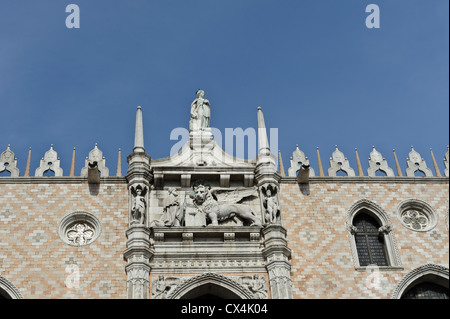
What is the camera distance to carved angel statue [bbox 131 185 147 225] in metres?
21.8

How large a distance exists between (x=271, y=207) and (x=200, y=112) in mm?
4127

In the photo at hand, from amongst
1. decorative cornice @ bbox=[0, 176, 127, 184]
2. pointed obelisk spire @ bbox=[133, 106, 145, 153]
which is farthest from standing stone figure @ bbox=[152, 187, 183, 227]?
pointed obelisk spire @ bbox=[133, 106, 145, 153]

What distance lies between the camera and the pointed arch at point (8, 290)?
20.6 meters

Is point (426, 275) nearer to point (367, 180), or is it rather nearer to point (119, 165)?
point (367, 180)

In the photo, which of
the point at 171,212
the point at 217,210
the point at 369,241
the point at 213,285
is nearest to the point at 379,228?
the point at 369,241

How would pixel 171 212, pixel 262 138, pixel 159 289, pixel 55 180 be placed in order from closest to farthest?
pixel 159 289 → pixel 171 212 → pixel 55 180 → pixel 262 138

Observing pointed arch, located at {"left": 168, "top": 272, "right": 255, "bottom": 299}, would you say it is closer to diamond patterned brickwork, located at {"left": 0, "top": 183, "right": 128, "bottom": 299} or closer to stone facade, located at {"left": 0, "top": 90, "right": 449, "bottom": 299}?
stone facade, located at {"left": 0, "top": 90, "right": 449, "bottom": 299}

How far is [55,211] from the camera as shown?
22281 millimetres

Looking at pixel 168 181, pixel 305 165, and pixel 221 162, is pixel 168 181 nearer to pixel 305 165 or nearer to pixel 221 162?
pixel 221 162

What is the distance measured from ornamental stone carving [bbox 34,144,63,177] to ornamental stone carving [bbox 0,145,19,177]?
2.04ft

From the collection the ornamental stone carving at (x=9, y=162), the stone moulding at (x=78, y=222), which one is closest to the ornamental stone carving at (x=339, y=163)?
the stone moulding at (x=78, y=222)

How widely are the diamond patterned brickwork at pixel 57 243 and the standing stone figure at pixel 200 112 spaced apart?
312 centimetres

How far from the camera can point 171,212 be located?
22281 millimetres

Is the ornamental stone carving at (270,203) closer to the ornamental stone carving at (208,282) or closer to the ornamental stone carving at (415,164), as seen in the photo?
the ornamental stone carving at (208,282)
